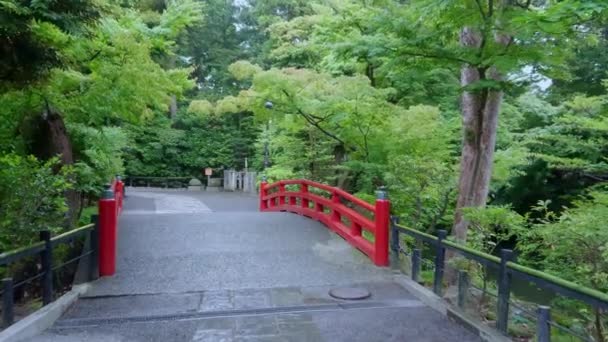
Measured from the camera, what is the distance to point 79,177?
→ 27.6 ft

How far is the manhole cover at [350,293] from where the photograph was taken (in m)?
5.02

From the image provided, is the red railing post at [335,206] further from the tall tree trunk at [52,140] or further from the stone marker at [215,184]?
the stone marker at [215,184]

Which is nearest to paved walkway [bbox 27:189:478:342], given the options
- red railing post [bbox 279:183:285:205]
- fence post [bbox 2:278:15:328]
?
fence post [bbox 2:278:15:328]

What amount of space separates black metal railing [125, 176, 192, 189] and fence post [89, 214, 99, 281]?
23917mm

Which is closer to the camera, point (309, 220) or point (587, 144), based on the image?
point (309, 220)

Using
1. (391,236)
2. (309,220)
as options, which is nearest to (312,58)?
(309,220)

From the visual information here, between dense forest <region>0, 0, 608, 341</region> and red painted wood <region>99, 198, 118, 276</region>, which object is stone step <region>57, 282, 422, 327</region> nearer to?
red painted wood <region>99, 198, 118, 276</region>

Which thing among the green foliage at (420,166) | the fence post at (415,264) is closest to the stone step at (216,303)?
the fence post at (415,264)

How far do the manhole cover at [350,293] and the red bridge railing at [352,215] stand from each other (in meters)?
0.97

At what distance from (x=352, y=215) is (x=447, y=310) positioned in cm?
268

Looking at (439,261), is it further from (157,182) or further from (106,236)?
(157,182)

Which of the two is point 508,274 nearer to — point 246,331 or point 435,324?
point 435,324

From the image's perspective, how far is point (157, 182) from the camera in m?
29.0

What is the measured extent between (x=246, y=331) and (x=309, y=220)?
17.0ft
